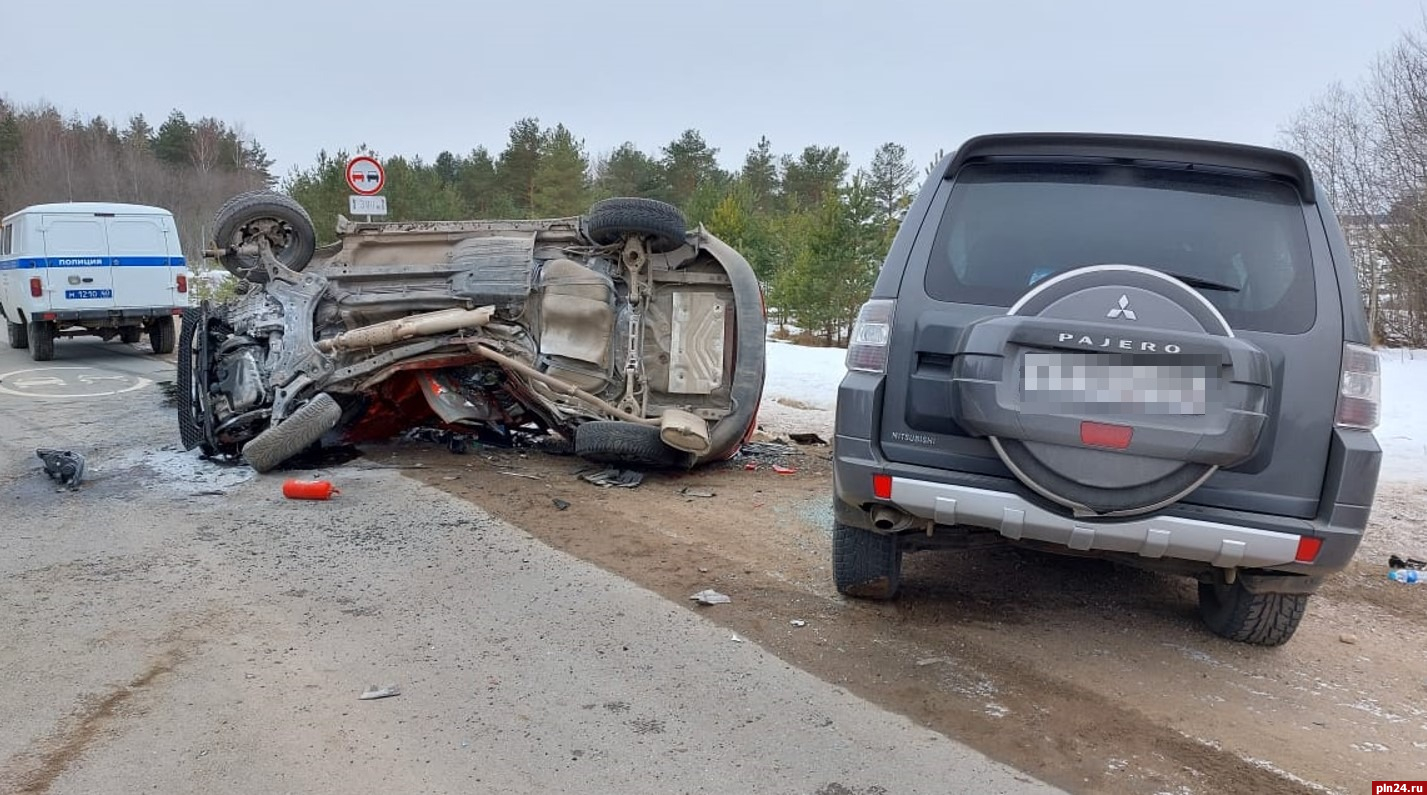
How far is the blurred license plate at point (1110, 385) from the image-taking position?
2.69 metres

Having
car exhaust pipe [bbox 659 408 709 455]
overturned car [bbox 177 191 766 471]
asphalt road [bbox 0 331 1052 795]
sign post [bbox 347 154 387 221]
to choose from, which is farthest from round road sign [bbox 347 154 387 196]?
A: car exhaust pipe [bbox 659 408 709 455]

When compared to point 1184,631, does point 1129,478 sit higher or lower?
higher

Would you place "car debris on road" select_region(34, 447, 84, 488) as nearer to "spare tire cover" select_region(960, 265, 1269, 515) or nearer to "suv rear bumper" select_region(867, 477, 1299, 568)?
"suv rear bumper" select_region(867, 477, 1299, 568)

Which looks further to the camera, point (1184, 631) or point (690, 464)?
point (690, 464)

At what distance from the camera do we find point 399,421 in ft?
22.9

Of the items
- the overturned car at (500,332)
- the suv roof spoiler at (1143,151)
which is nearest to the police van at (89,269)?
the overturned car at (500,332)

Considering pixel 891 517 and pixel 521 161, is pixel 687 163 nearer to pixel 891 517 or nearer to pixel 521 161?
pixel 521 161

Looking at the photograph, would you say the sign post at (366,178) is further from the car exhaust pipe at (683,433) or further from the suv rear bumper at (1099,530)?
the suv rear bumper at (1099,530)

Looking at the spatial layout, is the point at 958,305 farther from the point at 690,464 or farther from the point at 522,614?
the point at 690,464

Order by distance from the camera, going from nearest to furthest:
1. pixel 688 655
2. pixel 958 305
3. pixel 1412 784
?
pixel 1412 784
pixel 958 305
pixel 688 655

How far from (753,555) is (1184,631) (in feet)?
6.53

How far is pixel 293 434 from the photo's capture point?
5.71 meters

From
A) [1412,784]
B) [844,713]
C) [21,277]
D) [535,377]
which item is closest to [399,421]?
[535,377]

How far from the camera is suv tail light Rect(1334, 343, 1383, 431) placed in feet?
9.10
